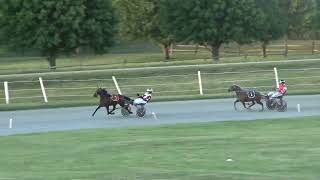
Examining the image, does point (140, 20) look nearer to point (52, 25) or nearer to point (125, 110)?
point (52, 25)

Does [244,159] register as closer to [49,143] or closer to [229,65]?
[49,143]

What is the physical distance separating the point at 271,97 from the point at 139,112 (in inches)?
A: 160

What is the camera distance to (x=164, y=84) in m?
32.6

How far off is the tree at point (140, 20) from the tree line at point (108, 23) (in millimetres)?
11985

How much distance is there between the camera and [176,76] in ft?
113

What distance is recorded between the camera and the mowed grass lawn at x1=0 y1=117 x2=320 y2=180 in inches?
348

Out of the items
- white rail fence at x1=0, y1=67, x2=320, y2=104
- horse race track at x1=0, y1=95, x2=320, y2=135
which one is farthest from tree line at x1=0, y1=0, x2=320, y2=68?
horse race track at x1=0, y1=95, x2=320, y2=135

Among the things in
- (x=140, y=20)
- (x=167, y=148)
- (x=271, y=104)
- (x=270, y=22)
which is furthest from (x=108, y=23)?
(x=167, y=148)

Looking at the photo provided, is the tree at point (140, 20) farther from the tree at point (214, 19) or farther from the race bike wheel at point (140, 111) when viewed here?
the race bike wheel at point (140, 111)

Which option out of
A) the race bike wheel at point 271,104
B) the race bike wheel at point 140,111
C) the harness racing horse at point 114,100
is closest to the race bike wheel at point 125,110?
the harness racing horse at point 114,100

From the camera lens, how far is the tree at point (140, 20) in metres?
64.6

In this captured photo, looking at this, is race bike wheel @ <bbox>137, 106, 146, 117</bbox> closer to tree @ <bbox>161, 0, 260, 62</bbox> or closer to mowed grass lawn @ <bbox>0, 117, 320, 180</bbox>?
mowed grass lawn @ <bbox>0, 117, 320, 180</bbox>

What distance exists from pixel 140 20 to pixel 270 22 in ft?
55.8

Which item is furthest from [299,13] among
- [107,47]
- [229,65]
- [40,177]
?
[40,177]
